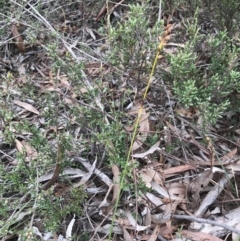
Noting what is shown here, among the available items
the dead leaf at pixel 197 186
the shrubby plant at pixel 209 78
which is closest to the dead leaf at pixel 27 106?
the shrubby plant at pixel 209 78

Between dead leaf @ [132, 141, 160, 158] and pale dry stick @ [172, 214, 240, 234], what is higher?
dead leaf @ [132, 141, 160, 158]

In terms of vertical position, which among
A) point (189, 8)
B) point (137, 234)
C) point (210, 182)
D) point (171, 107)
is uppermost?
point (189, 8)

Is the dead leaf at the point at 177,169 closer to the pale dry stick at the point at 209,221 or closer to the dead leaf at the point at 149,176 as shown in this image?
the dead leaf at the point at 149,176

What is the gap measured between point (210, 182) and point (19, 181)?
2.70 ft

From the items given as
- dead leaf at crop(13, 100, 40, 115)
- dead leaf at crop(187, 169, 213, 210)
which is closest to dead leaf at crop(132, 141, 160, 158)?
Answer: dead leaf at crop(187, 169, 213, 210)

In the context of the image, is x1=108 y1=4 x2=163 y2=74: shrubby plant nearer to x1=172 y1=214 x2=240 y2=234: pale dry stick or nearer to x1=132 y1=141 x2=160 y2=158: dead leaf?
x1=132 y1=141 x2=160 y2=158: dead leaf

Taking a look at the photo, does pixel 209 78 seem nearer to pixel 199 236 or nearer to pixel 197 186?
pixel 197 186

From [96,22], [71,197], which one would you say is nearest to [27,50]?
[96,22]

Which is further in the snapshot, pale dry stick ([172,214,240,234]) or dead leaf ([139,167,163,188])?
dead leaf ([139,167,163,188])

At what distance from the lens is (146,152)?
6.95 feet

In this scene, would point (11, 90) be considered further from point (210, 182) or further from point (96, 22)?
point (210, 182)

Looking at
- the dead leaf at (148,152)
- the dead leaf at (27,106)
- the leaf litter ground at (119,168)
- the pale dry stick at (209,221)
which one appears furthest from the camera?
the dead leaf at (27,106)

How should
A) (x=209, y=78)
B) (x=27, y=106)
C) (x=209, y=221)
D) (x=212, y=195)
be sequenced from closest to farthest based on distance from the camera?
(x=209, y=221) → (x=212, y=195) → (x=209, y=78) → (x=27, y=106)

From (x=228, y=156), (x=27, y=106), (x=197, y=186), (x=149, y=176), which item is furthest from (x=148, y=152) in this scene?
(x=27, y=106)
